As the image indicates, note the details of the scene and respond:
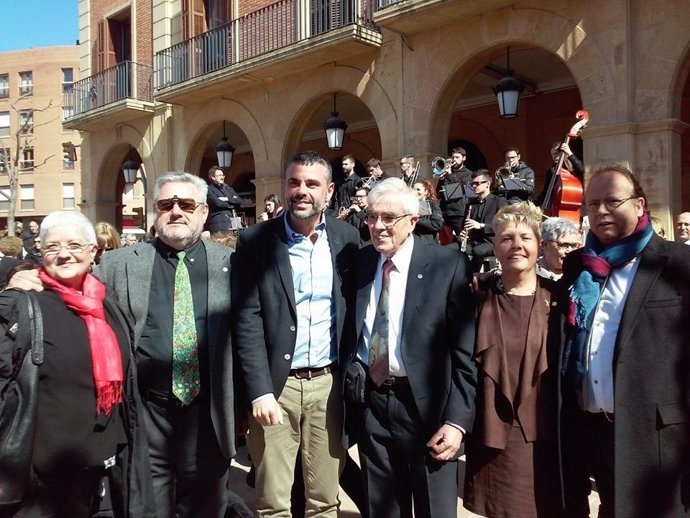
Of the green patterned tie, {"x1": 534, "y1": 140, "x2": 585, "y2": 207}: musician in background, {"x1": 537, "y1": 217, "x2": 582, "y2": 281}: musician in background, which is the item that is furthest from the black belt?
{"x1": 534, "y1": 140, "x2": 585, "y2": 207}: musician in background

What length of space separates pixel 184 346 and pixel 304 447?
0.76 metres

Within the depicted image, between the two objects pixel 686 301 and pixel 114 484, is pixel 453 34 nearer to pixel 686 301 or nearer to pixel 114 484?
pixel 686 301

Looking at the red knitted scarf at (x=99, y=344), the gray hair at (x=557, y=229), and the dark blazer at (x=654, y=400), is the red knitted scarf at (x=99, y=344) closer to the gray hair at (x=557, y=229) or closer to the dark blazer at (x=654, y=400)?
the dark blazer at (x=654, y=400)

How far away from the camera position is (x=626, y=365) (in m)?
2.49

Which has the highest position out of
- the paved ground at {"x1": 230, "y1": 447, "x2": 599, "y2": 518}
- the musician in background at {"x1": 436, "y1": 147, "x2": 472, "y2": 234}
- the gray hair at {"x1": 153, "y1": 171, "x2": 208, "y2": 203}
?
the musician in background at {"x1": 436, "y1": 147, "x2": 472, "y2": 234}

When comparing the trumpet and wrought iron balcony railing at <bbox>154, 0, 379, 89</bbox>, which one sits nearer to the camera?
the trumpet

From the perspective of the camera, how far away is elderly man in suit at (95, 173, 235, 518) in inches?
114

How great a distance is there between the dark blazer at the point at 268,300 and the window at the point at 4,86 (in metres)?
48.9

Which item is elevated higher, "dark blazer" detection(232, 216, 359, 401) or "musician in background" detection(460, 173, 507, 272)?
"musician in background" detection(460, 173, 507, 272)

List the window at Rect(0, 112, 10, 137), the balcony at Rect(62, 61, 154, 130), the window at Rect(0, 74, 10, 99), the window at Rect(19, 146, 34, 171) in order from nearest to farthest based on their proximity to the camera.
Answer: the balcony at Rect(62, 61, 154, 130), the window at Rect(19, 146, 34, 171), the window at Rect(0, 112, 10, 137), the window at Rect(0, 74, 10, 99)

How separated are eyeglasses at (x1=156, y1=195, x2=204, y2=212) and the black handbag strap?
29.4 inches

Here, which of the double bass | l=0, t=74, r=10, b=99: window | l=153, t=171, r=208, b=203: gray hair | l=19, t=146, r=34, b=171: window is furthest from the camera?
l=0, t=74, r=10, b=99: window

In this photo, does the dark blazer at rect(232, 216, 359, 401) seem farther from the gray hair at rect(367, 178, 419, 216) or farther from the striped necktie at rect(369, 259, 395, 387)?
the gray hair at rect(367, 178, 419, 216)

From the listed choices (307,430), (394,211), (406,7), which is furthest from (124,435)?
(406,7)
